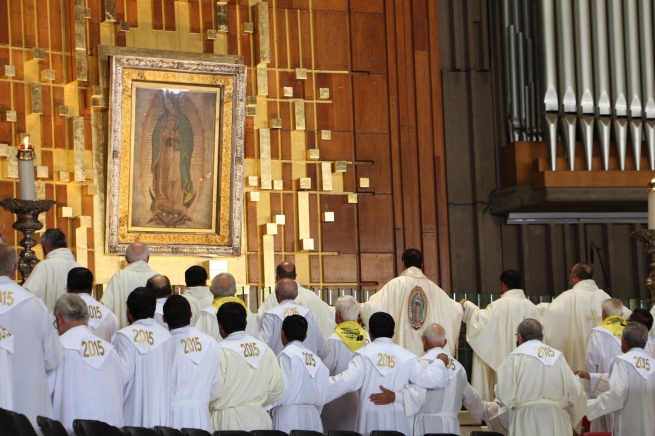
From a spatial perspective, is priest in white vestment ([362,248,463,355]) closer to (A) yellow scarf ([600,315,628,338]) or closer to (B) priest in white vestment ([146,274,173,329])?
(A) yellow scarf ([600,315,628,338])

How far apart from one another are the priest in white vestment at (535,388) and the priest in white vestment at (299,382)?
1.59 metres

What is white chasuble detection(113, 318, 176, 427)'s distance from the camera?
7996mm

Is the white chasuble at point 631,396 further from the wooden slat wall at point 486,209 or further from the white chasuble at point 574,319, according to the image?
the wooden slat wall at point 486,209

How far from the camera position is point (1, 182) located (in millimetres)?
12625

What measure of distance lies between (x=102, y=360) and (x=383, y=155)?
7179mm

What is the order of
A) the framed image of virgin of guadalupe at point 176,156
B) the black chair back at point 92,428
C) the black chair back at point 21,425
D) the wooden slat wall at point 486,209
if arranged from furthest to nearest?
the wooden slat wall at point 486,209 → the framed image of virgin of guadalupe at point 176,156 → the black chair back at point 92,428 → the black chair back at point 21,425

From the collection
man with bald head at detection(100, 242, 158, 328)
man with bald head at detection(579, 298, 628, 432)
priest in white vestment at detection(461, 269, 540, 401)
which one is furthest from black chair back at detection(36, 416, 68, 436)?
priest in white vestment at detection(461, 269, 540, 401)

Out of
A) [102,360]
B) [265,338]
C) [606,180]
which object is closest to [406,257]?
[265,338]

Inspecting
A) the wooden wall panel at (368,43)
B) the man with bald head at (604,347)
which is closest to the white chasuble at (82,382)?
the man with bald head at (604,347)

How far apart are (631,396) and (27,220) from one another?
481 cm

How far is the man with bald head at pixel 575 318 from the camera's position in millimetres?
11836

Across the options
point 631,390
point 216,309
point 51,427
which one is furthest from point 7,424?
point 631,390

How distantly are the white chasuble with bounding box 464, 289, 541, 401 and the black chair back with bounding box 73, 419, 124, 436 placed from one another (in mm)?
5452

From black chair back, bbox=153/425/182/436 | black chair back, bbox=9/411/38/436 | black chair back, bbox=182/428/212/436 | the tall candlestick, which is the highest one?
the tall candlestick
